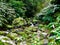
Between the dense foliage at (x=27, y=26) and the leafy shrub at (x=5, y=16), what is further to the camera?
the leafy shrub at (x=5, y=16)

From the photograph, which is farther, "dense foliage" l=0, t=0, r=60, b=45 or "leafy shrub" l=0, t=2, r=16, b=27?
"leafy shrub" l=0, t=2, r=16, b=27

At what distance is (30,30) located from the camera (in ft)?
34.0

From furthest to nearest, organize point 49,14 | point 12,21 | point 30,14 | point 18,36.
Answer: point 30,14
point 49,14
point 12,21
point 18,36

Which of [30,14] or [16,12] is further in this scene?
[30,14]

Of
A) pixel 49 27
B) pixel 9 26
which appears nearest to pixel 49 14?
pixel 49 27

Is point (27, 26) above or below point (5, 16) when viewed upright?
below

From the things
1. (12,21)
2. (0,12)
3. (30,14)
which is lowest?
(30,14)

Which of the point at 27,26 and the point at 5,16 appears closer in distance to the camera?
the point at 5,16

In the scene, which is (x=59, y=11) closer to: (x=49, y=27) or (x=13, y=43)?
(x=49, y=27)

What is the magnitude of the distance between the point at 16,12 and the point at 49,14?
2.66m

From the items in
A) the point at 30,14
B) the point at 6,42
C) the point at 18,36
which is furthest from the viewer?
the point at 30,14

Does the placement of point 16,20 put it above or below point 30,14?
above

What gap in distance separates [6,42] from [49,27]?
3.59 meters

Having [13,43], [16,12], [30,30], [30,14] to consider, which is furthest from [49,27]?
[30,14]
